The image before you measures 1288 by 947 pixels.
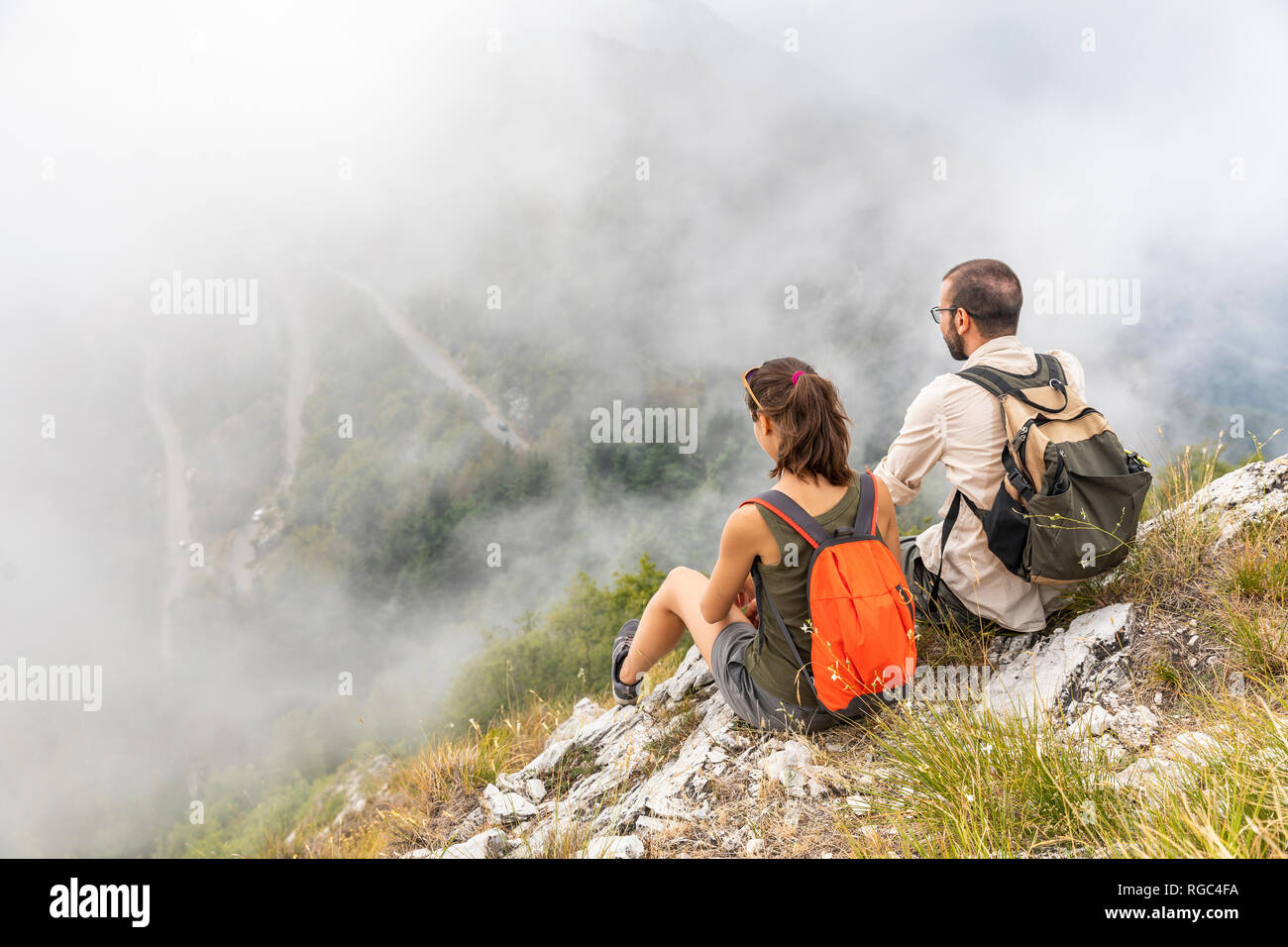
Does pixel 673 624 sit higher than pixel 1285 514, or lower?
lower

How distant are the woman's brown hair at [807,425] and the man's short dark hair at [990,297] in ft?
2.51

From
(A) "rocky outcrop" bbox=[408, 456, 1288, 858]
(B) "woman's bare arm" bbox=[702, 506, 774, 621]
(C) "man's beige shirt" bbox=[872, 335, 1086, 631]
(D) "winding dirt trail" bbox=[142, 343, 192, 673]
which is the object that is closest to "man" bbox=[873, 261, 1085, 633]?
(C) "man's beige shirt" bbox=[872, 335, 1086, 631]

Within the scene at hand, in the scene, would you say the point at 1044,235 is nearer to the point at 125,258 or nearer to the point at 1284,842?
→ the point at 1284,842

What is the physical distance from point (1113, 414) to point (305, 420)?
387ft

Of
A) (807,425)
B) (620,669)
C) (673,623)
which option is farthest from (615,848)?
(807,425)

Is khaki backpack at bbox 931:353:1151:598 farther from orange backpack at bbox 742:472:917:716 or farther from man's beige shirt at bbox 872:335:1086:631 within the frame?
orange backpack at bbox 742:472:917:716

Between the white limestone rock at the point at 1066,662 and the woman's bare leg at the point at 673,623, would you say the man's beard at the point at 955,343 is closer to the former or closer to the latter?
the white limestone rock at the point at 1066,662

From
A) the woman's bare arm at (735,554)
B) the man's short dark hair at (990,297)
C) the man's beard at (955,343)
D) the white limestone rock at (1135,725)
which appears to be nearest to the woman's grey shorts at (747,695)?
the woman's bare arm at (735,554)

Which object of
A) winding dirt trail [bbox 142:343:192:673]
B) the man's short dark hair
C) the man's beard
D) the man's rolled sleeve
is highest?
the man's short dark hair

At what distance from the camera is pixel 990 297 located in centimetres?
297

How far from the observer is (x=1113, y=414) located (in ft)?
246

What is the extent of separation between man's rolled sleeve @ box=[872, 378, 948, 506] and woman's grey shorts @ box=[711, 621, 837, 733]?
912 mm

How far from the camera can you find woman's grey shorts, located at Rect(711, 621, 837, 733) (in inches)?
113
